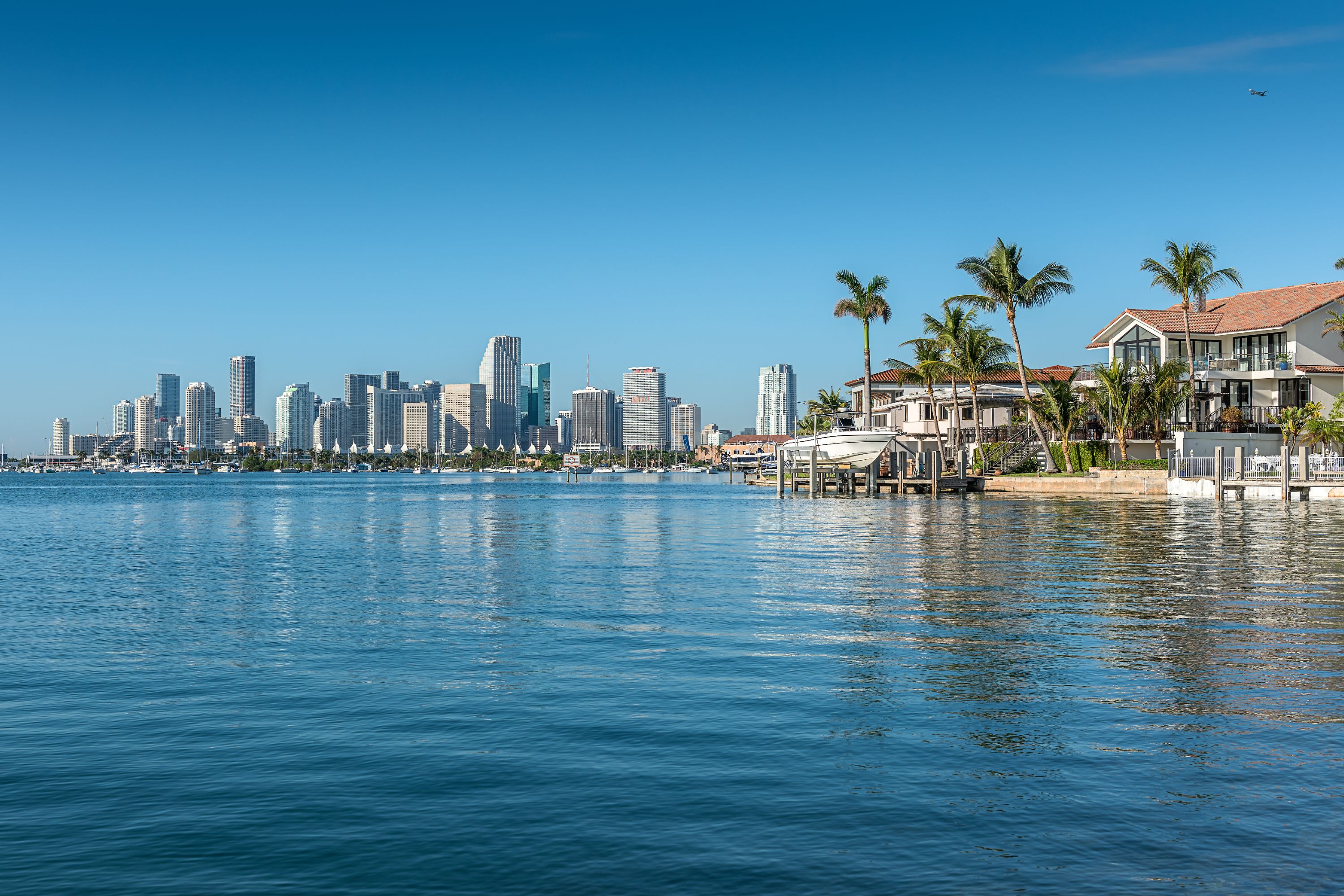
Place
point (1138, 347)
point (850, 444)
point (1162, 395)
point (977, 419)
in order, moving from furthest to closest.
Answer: point (977, 419) < point (1138, 347) < point (850, 444) < point (1162, 395)

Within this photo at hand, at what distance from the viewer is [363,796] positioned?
8.20 m

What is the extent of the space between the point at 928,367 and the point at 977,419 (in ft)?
17.3

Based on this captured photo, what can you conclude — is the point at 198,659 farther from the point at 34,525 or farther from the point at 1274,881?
the point at 34,525

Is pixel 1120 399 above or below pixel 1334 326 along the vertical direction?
below

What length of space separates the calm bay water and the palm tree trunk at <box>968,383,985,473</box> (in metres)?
52.0

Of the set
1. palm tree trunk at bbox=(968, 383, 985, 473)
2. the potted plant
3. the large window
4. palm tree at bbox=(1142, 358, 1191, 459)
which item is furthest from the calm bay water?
the large window

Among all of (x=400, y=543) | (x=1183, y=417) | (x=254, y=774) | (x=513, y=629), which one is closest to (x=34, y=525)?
(x=400, y=543)

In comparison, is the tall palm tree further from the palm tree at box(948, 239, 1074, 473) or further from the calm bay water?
the calm bay water

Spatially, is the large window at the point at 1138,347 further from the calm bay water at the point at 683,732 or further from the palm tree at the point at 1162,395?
the calm bay water at the point at 683,732

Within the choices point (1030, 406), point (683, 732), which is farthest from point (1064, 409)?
point (683, 732)

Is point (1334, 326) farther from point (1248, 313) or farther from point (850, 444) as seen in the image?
point (850, 444)

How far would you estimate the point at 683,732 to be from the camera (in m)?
10.0

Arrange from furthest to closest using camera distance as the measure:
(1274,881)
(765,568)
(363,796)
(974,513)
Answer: (974,513) < (765,568) < (363,796) < (1274,881)

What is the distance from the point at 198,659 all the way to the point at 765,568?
527 inches
